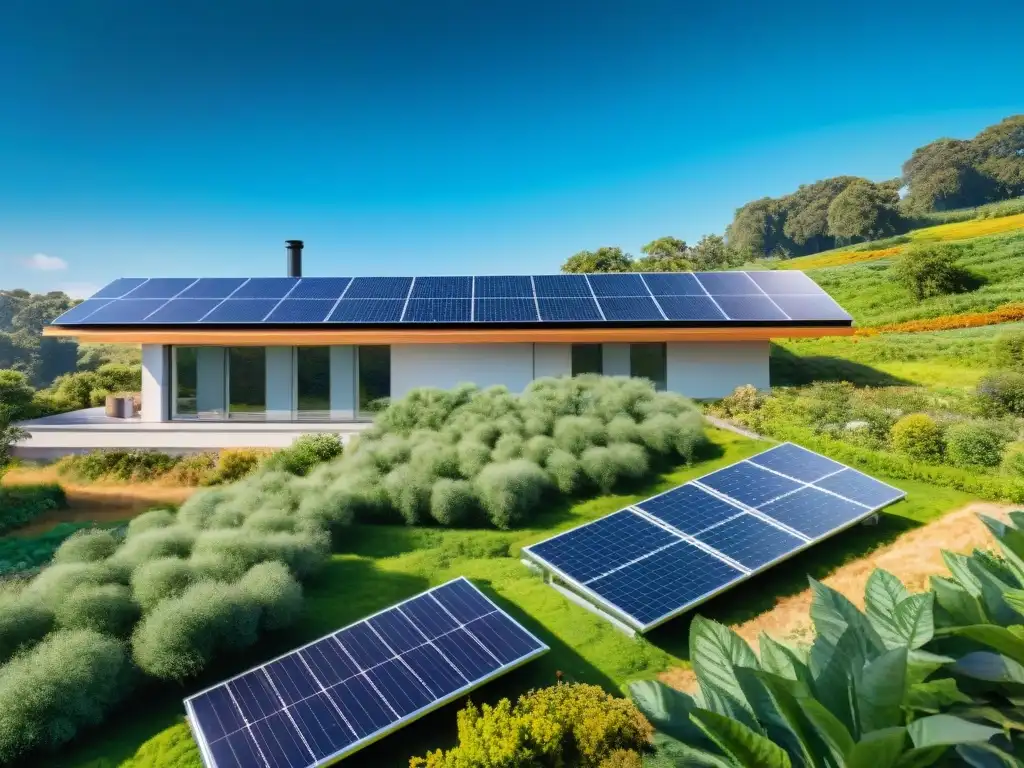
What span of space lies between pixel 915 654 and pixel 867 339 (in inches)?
1235

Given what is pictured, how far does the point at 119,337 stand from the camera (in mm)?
17969

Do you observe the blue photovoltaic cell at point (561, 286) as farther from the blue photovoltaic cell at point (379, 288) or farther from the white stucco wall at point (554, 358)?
the blue photovoltaic cell at point (379, 288)

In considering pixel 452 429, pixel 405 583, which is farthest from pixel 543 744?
pixel 452 429

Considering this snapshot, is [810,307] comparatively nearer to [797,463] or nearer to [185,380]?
[797,463]

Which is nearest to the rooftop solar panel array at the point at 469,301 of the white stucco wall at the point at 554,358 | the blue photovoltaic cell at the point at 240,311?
the blue photovoltaic cell at the point at 240,311

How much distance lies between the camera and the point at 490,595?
8570 millimetres

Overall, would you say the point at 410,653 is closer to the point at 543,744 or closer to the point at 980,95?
the point at 543,744

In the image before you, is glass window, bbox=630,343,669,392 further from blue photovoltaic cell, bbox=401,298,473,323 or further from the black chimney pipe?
the black chimney pipe

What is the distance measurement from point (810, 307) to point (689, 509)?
1182 centimetres

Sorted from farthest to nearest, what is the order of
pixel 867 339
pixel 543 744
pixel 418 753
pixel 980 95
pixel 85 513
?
1. pixel 980 95
2. pixel 867 339
3. pixel 85 513
4. pixel 418 753
5. pixel 543 744

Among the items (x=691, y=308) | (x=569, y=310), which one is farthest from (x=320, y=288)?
(x=691, y=308)

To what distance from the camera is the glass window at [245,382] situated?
1853 cm

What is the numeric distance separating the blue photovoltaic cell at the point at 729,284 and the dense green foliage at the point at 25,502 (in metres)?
18.1

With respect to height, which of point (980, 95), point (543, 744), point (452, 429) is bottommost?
point (543, 744)
